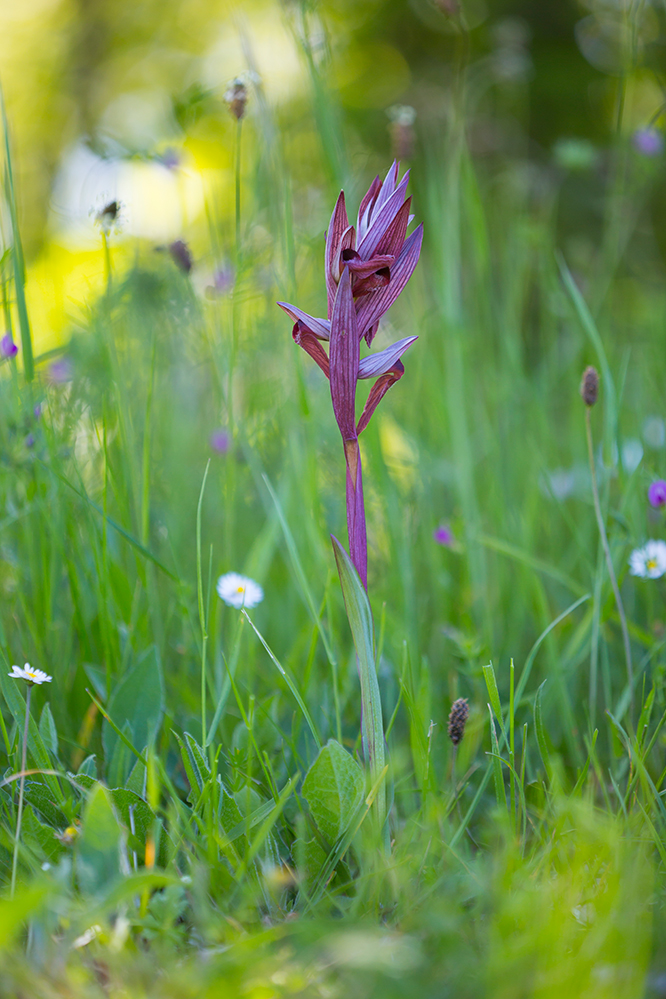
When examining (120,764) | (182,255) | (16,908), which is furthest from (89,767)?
(182,255)

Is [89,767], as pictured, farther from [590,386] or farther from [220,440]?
[220,440]

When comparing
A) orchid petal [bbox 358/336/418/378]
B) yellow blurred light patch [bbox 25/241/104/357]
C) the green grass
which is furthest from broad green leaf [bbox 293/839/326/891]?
yellow blurred light patch [bbox 25/241/104/357]

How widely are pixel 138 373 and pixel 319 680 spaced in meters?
1.08

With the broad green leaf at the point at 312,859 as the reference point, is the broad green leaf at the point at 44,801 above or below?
above

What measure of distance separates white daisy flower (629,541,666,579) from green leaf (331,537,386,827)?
1.91 feet

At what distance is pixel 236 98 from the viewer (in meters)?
0.91

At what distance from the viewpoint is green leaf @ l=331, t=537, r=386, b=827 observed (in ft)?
1.98

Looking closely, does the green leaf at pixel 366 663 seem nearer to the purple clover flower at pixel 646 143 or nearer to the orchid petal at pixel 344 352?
the orchid petal at pixel 344 352

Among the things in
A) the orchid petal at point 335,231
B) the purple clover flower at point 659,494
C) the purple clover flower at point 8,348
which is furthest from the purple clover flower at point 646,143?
the purple clover flower at point 8,348

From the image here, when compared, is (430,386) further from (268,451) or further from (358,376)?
(358,376)

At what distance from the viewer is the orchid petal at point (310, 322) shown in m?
0.62

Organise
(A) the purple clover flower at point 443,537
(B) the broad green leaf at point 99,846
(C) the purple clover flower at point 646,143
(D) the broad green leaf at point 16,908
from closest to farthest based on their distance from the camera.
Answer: (D) the broad green leaf at point 16,908
(B) the broad green leaf at point 99,846
(A) the purple clover flower at point 443,537
(C) the purple clover flower at point 646,143

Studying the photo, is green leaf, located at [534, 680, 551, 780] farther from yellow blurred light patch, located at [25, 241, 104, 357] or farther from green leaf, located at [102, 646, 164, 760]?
yellow blurred light patch, located at [25, 241, 104, 357]

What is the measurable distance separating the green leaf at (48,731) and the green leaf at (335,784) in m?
0.31
